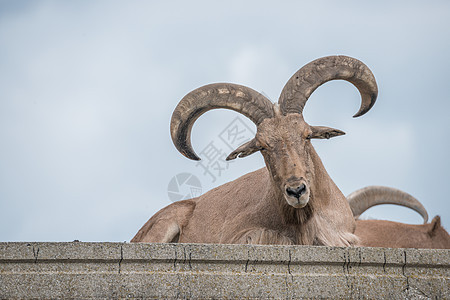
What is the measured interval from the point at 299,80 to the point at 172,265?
3978 mm

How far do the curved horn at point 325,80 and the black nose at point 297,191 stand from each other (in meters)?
1.19

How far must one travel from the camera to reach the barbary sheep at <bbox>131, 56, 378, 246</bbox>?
7625 millimetres

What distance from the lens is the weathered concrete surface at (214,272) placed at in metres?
Answer: 4.81

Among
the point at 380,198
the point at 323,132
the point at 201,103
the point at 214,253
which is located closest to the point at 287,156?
the point at 323,132

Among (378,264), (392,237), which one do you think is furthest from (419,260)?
(392,237)

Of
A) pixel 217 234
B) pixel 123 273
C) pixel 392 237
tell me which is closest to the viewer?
pixel 123 273

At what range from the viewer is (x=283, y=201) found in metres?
8.02

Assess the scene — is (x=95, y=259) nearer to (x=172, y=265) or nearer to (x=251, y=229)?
(x=172, y=265)

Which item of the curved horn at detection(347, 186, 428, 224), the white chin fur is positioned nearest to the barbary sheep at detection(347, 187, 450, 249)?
the curved horn at detection(347, 186, 428, 224)

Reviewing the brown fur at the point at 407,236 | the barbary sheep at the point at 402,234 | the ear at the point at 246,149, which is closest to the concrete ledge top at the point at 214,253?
the ear at the point at 246,149

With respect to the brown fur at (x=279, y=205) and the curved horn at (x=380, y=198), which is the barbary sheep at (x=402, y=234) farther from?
the brown fur at (x=279, y=205)

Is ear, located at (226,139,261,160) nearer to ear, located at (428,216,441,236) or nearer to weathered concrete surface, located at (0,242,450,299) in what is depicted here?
weathered concrete surface, located at (0,242,450,299)

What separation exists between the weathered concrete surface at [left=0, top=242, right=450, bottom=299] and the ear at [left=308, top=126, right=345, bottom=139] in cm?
297

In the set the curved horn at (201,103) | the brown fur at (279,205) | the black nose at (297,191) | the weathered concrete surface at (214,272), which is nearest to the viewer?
the weathered concrete surface at (214,272)
